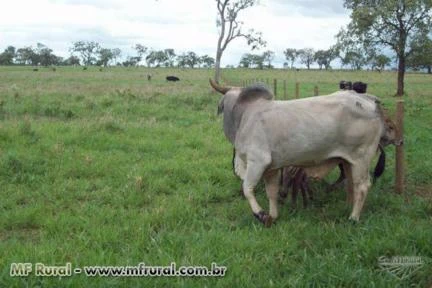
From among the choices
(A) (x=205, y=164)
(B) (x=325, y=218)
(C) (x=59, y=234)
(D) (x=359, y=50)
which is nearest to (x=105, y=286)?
(C) (x=59, y=234)

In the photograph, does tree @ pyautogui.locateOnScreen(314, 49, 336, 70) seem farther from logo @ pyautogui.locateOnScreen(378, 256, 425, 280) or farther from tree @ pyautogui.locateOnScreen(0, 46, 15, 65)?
logo @ pyautogui.locateOnScreen(378, 256, 425, 280)

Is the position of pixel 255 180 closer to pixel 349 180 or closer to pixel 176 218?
pixel 176 218

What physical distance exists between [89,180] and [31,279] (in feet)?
10.7

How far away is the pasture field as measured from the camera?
4078 millimetres

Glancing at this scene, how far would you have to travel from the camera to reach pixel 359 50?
27.5m

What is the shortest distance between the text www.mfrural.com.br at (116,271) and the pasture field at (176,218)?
7 centimetres

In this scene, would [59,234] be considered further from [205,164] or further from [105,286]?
[205,164]

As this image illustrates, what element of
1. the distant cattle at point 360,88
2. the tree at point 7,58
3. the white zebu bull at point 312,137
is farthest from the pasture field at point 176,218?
the tree at point 7,58

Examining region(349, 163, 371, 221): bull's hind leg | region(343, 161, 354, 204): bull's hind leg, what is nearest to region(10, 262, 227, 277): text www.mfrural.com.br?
region(349, 163, 371, 221): bull's hind leg

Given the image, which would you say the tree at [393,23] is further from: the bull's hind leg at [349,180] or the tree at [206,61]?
the tree at [206,61]

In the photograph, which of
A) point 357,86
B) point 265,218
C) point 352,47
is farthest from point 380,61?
point 265,218

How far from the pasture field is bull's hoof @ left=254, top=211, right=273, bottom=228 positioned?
0.08 meters

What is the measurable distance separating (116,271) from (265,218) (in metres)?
1.82

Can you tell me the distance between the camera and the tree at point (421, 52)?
2595 cm
